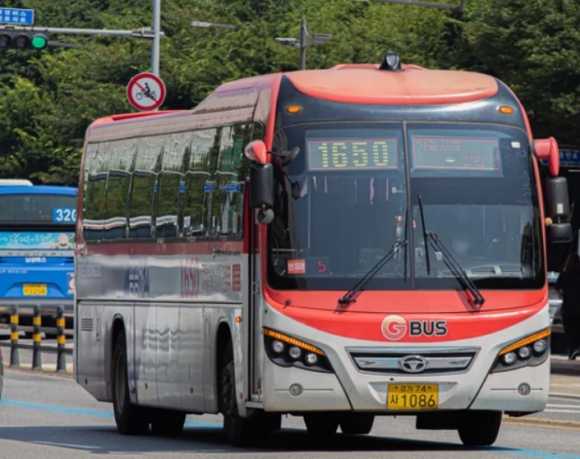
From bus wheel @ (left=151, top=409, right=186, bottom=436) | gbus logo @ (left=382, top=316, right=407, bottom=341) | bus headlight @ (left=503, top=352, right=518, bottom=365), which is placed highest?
gbus logo @ (left=382, top=316, right=407, bottom=341)

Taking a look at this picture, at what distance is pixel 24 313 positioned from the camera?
128ft

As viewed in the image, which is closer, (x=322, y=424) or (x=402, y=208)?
(x=402, y=208)

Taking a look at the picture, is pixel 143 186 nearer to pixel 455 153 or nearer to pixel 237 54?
pixel 455 153

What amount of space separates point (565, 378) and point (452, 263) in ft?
46.7

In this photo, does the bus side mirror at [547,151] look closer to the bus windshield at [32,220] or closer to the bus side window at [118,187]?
the bus side window at [118,187]

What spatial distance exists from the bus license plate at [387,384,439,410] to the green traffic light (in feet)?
76.0

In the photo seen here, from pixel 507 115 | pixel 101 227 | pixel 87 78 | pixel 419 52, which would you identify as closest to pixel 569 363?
pixel 101 227

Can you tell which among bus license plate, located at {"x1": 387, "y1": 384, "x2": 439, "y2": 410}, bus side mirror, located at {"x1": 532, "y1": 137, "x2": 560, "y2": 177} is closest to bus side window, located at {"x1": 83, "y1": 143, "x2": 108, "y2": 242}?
bus side mirror, located at {"x1": 532, "y1": 137, "x2": 560, "y2": 177}

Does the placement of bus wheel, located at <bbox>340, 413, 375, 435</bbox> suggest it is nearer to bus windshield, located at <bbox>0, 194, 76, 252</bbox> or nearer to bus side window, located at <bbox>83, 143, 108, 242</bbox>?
bus side window, located at <bbox>83, 143, 108, 242</bbox>

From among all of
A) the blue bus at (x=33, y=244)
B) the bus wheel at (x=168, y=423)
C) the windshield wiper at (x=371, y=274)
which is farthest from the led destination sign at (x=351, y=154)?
the blue bus at (x=33, y=244)

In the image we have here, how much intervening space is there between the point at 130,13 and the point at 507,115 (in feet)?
187

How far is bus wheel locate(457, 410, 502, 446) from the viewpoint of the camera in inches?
619

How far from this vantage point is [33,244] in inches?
1555

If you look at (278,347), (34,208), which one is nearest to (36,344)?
(34,208)
